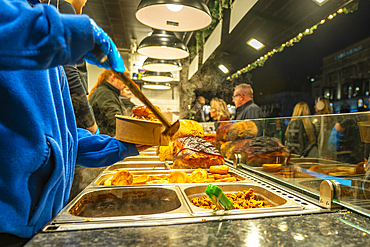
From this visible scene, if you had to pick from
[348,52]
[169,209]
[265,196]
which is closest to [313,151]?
[265,196]

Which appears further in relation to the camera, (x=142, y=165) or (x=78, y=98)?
(x=142, y=165)

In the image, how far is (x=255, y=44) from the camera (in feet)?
14.9

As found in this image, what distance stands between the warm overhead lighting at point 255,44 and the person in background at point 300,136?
3.45 metres

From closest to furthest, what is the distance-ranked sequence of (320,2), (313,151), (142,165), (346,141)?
1. (346,141)
2. (313,151)
3. (142,165)
4. (320,2)

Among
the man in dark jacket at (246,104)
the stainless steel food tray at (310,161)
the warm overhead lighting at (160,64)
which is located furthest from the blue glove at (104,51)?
the warm overhead lighting at (160,64)

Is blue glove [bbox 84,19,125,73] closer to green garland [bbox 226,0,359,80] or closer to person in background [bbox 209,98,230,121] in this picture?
green garland [bbox 226,0,359,80]

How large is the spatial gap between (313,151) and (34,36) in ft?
4.51

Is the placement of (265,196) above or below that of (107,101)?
below

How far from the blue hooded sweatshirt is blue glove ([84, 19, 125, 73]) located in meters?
0.03

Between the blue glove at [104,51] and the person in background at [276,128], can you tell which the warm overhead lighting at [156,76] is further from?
the blue glove at [104,51]

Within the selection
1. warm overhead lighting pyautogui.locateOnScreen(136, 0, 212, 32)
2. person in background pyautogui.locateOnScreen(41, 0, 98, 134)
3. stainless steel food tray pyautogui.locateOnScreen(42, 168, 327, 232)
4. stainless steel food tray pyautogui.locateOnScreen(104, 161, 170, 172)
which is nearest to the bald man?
warm overhead lighting pyautogui.locateOnScreen(136, 0, 212, 32)

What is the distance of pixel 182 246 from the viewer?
1.92 ft

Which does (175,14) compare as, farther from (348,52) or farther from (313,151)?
(348,52)

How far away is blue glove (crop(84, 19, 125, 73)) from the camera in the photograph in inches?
20.3
